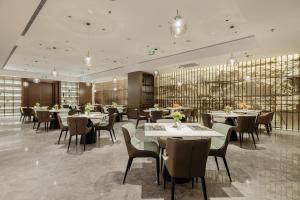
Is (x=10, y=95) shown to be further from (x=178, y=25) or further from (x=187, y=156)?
(x=187, y=156)

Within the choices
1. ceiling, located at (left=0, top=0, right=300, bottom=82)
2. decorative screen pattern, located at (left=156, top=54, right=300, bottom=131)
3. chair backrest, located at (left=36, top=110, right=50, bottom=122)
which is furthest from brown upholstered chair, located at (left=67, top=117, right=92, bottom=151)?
decorative screen pattern, located at (left=156, top=54, right=300, bottom=131)

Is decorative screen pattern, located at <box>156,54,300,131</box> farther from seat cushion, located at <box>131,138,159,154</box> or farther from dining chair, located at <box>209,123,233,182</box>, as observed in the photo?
seat cushion, located at <box>131,138,159,154</box>

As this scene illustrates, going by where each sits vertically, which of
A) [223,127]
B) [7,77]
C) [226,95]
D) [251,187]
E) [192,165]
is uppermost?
[7,77]

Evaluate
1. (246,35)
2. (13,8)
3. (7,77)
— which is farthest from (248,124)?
(7,77)

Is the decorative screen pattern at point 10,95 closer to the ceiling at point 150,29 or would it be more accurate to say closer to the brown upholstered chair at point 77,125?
the ceiling at point 150,29

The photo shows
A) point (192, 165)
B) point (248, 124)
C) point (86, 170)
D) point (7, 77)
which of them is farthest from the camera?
point (7, 77)

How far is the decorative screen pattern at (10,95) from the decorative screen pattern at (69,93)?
11.2ft

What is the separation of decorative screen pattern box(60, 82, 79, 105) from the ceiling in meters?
7.69

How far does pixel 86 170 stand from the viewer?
11.2 ft

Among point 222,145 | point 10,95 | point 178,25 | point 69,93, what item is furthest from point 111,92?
point 222,145

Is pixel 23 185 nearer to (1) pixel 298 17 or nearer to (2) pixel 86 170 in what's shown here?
(2) pixel 86 170

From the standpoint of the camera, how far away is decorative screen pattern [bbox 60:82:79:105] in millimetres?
17389

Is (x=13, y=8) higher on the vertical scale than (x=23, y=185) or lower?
higher

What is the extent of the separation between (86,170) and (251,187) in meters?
2.85
